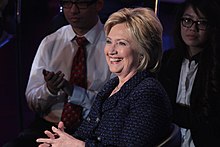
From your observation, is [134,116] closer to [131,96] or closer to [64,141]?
[131,96]

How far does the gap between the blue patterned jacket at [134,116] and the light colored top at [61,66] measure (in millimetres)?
796

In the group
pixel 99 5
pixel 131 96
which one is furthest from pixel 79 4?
pixel 131 96

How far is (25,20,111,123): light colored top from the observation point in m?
2.63

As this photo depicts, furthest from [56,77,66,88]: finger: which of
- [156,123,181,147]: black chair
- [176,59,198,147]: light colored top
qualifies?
[156,123,181,147]: black chair

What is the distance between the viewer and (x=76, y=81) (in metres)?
2.63

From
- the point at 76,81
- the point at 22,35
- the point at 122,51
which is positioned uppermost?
the point at 122,51

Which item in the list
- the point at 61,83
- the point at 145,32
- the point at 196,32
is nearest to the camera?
the point at 145,32

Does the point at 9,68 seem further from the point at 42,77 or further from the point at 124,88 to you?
the point at 124,88

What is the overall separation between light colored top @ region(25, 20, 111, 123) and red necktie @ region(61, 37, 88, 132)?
0.10 ft

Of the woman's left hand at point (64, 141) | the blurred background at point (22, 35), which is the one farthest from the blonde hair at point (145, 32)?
the blurred background at point (22, 35)

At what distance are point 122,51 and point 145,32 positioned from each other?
0.13 m

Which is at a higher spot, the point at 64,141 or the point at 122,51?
the point at 122,51

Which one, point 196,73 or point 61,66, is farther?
point 61,66

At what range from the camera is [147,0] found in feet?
9.21
